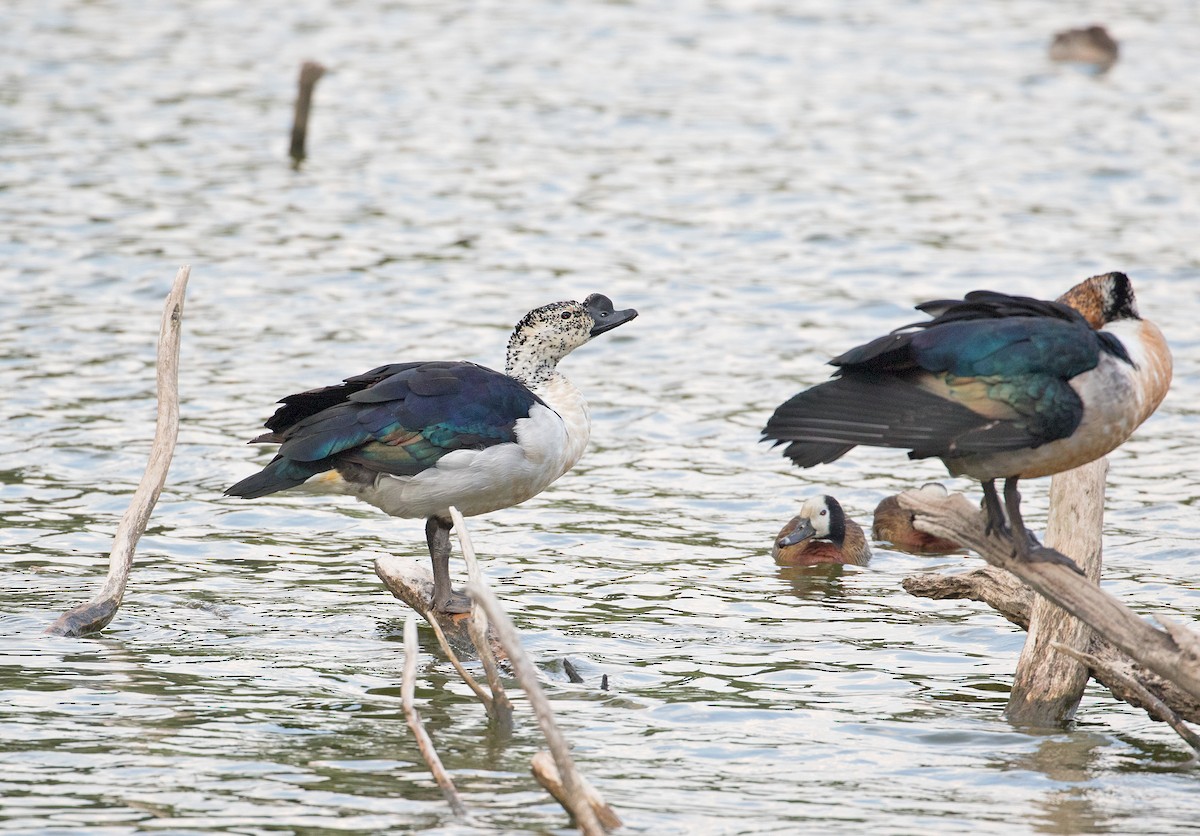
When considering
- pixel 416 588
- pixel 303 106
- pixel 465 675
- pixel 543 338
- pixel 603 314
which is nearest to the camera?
pixel 465 675

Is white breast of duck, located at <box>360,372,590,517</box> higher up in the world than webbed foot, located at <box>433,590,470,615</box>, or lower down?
higher up

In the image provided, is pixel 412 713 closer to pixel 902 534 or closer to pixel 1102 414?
pixel 1102 414

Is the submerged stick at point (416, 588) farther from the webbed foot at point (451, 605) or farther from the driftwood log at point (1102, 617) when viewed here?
the driftwood log at point (1102, 617)

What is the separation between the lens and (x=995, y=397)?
6.73m

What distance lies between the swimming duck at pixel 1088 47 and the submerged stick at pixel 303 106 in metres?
12.4

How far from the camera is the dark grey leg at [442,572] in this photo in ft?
29.9

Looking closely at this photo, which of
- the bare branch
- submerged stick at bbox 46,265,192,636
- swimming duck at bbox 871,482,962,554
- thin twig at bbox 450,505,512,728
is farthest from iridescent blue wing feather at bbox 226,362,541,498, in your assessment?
swimming duck at bbox 871,482,962,554

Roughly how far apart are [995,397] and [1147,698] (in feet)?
4.87

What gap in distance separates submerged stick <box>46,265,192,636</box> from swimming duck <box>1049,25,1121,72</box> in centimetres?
2191

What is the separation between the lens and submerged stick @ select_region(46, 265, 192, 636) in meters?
8.53

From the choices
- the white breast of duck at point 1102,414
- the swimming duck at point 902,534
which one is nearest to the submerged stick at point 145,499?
the white breast of duck at point 1102,414

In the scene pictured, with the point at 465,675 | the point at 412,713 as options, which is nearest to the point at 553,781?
the point at 412,713

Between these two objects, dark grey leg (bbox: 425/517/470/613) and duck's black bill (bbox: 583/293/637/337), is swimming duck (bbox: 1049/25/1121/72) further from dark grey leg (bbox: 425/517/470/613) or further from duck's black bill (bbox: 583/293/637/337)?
dark grey leg (bbox: 425/517/470/613)

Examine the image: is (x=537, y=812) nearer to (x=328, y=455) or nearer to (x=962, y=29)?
(x=328, y=455)
